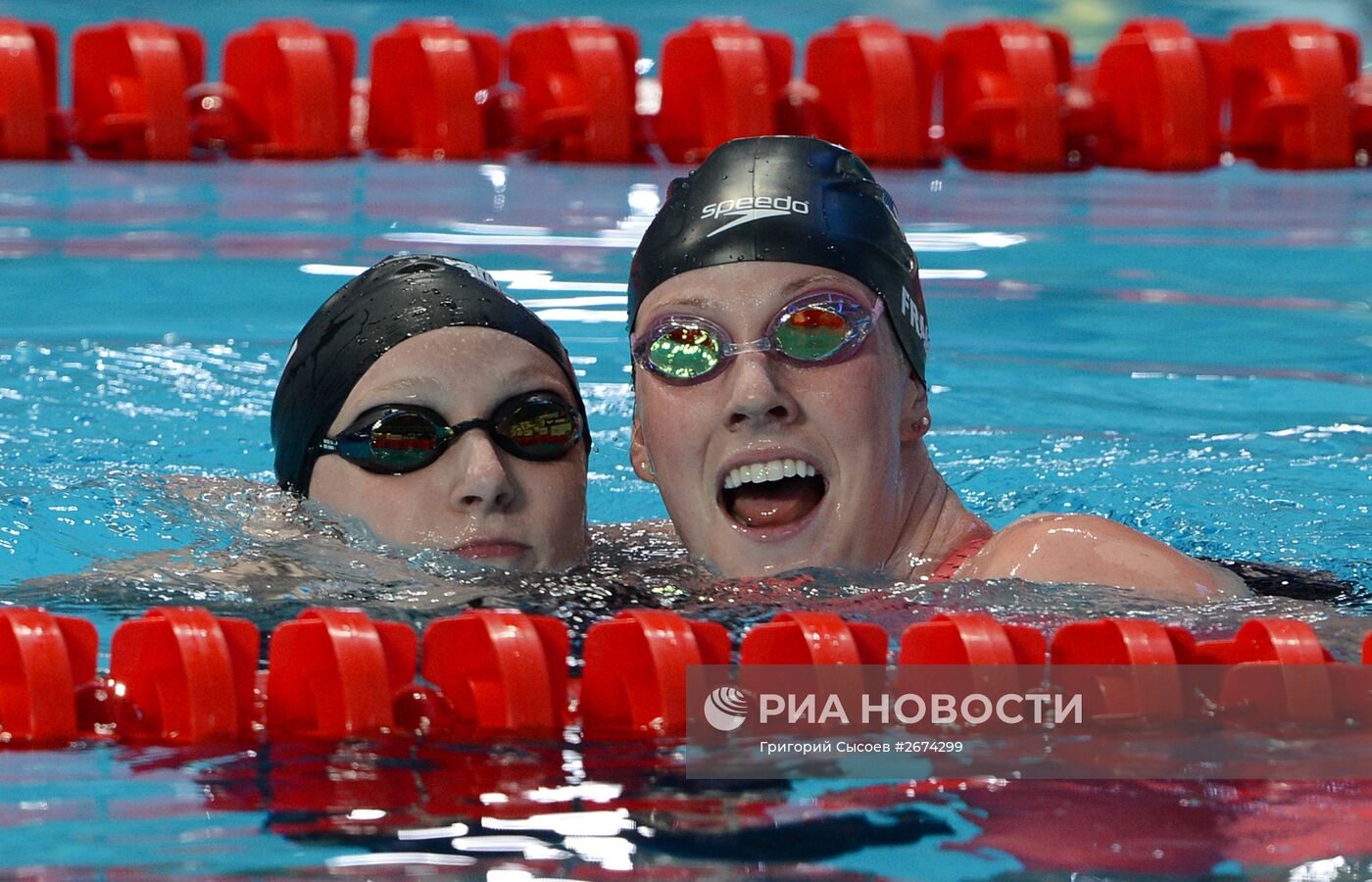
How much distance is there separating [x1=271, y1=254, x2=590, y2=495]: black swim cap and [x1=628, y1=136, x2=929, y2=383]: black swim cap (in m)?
0.25

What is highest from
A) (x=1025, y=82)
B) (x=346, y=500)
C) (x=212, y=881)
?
(x=1025, y=82)

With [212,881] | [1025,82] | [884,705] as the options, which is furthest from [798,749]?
[1025,82]

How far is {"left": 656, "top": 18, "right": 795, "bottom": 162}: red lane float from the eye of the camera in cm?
739

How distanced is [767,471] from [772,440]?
0.05 metres

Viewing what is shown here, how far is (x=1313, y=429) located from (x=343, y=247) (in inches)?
131

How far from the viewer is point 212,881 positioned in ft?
6.98

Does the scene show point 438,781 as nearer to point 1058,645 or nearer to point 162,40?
point 1058,645

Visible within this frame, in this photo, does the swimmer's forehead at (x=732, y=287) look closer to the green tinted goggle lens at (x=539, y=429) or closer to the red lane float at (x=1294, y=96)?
the green tinted goggle lens at (x=539, y=429)

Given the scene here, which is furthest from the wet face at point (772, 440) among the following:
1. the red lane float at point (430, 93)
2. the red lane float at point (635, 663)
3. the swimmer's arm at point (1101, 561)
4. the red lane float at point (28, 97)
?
the red lane float at point (28, 97)

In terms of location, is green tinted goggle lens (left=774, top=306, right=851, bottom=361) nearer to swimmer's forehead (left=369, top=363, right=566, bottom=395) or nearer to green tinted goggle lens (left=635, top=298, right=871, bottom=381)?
green tinted goggle lens (left=635, top=298, right=871, bottom=381)

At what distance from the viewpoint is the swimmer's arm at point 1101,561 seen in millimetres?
2857

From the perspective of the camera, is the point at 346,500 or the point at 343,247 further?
the point at 343,247

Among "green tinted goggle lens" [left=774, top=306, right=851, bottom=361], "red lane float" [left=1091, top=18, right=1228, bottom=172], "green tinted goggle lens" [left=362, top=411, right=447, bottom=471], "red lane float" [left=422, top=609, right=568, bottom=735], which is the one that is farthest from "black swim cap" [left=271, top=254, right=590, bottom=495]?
"red lane float" [left=1091, top=18, right=1228, bottom=172]

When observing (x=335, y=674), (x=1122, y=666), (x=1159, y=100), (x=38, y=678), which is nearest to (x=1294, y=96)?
(x=1159, y=100)
